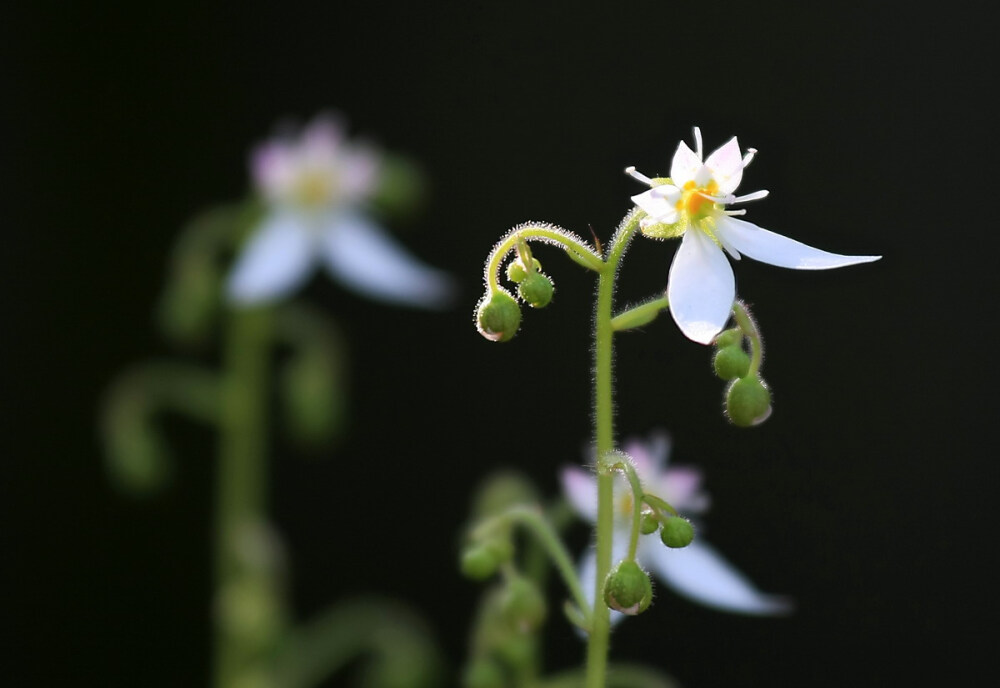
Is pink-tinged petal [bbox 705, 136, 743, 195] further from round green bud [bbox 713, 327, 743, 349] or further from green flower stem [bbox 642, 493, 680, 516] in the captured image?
green flower stem [bbox 642, 493, 680, 516]

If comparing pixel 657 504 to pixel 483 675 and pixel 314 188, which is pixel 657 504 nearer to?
pixel 483 675

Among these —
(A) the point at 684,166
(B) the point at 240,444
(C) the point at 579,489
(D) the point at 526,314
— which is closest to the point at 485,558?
(C) the point at 579,489

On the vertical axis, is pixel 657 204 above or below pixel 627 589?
above

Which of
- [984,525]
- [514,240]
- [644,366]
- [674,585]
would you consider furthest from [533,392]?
[514,240]

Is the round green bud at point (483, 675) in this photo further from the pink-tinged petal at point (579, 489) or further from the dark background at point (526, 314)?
the dark background at point (526, 314)

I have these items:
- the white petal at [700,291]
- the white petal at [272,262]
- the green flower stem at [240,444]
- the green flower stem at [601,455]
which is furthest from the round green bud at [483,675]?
the white petal at [272,262]

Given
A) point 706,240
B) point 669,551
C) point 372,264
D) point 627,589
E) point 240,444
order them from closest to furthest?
point 627,589 → point 706,240 → point 669,551 → point 240,444 → point 372,264
